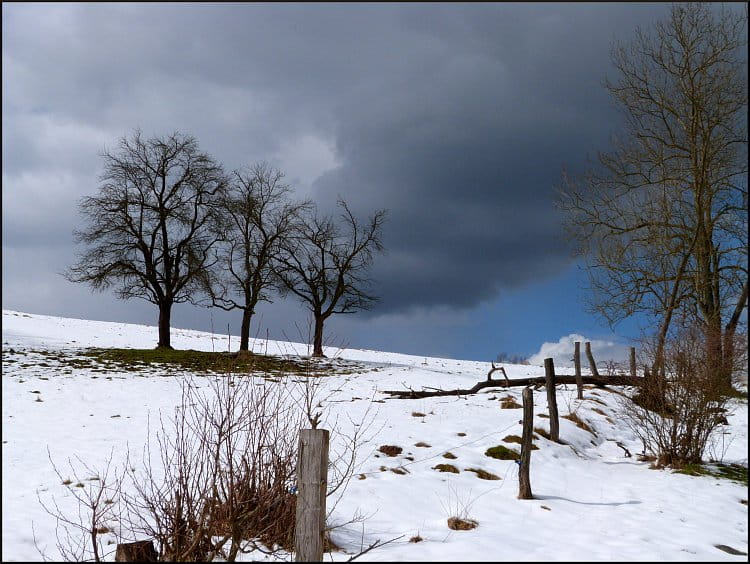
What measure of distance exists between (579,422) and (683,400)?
12.0 feet

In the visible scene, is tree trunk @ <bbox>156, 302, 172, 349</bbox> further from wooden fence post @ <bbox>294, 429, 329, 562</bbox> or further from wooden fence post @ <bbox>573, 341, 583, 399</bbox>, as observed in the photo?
wooden fence post @ <bbox>294, 429, 329, 562</bbox>

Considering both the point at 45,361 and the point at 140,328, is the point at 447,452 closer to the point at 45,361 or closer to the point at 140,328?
the point at 45,361

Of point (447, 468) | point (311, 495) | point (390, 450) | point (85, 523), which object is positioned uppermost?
point (311, 495)

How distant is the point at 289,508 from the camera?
19.8 ft

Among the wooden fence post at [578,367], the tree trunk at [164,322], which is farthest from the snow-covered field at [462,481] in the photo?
the tree trunk at [164,322]

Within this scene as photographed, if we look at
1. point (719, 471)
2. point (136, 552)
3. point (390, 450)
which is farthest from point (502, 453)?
point (136, 552)

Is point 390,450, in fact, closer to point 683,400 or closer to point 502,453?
point 502,453

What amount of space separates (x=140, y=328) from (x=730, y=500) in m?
37.7

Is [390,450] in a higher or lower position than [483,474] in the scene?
higher

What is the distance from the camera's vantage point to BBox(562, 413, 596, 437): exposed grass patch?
13.2m

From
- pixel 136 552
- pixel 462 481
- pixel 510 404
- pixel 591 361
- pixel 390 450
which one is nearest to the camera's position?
pixel 136 552

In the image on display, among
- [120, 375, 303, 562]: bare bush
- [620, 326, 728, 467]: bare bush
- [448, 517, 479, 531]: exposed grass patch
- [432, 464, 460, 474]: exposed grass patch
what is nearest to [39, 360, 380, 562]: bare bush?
[120, 375, 303, 562]: bare bush

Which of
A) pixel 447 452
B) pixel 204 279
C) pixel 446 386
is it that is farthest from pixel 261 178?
pixel 447 452

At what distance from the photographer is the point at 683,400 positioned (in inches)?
393
